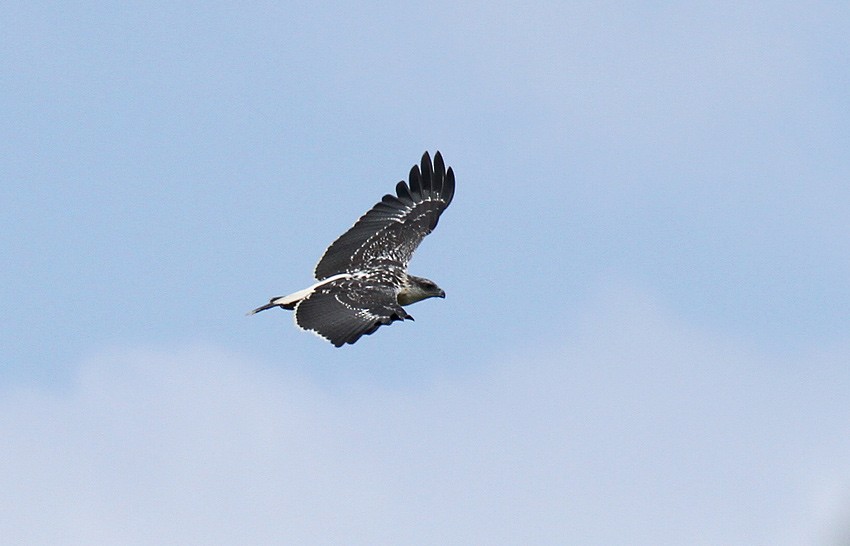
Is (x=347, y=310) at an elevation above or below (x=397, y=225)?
below

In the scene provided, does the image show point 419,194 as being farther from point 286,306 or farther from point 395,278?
point 286,306

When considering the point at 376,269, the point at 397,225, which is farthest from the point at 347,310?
the point at 397,225

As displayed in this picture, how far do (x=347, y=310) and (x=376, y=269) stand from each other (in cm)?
283

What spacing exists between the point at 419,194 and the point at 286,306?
186 inches

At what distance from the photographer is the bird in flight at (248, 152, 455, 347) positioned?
20.4 m

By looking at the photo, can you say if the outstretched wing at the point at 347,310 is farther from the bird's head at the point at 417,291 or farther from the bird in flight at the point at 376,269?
the bird's head at the point at 417,291

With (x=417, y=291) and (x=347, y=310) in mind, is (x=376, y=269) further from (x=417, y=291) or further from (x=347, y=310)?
(x=347, y=310)

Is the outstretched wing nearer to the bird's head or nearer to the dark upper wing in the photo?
the bird's head

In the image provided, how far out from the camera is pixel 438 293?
77.9ft

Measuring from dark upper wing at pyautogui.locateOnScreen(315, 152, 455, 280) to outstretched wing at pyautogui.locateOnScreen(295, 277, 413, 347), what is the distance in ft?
4.73

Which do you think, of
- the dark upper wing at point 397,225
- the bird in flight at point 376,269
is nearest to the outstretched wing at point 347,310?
the bird in flight at point 376,269

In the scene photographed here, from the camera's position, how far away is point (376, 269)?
2355 centimetres

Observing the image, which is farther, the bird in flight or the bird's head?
the bird's head

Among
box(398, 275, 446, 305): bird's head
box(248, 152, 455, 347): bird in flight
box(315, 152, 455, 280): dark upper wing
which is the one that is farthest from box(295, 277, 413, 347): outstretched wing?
box(315, 152, 455, 280): dark upper wing
